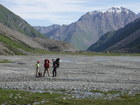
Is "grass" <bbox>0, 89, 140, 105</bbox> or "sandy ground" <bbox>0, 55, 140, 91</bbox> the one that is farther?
"sandy ground" <bbox>0, 55, 140, 91</bbox>

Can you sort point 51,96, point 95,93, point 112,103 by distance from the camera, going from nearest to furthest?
point 112,103, point 51,96, point 95,93

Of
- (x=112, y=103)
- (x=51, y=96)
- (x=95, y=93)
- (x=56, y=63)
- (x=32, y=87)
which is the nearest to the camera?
(x=112, y=103)

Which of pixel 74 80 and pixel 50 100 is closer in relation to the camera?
pixel 50 100

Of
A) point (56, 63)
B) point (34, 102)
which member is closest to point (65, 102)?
point (34, 102)

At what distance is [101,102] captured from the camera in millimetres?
25141

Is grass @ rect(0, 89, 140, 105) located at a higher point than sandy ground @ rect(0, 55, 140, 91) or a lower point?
higher

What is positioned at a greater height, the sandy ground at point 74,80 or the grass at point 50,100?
the grass at point 50,100

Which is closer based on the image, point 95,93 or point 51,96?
point 51,96

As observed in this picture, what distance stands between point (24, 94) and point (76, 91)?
649 cm

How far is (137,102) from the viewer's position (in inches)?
990

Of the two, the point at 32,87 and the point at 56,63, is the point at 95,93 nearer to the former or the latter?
the point at 32,87

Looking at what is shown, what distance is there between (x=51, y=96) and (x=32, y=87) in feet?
25.3

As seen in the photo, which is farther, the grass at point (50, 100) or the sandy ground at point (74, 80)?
the sandy ground at point (74, 80)

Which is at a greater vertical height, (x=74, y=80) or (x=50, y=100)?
(x=50, y=100)
